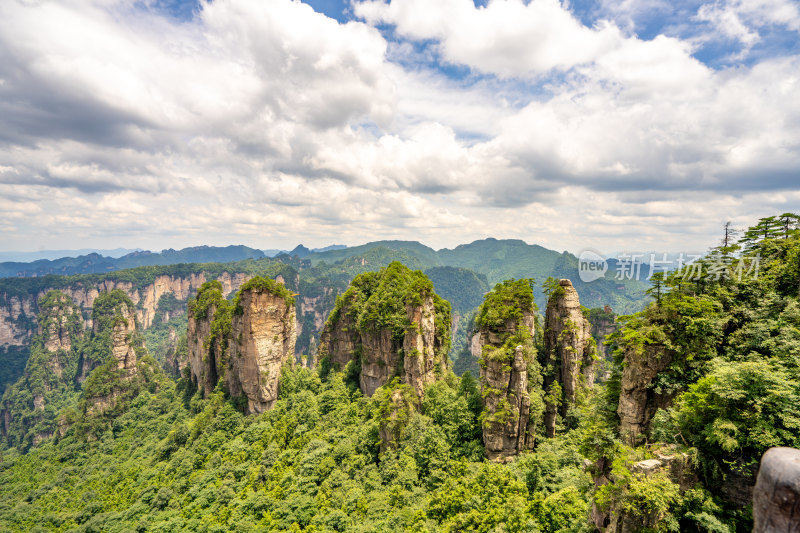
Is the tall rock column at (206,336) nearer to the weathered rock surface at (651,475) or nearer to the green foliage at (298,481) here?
the green foliage at (298,481)

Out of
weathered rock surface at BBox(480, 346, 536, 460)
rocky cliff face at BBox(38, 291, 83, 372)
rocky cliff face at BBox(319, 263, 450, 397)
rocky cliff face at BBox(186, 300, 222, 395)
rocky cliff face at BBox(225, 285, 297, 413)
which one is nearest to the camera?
weathered rock surface at BBox(480, 346, 536, 460)

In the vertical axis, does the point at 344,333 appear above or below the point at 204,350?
above

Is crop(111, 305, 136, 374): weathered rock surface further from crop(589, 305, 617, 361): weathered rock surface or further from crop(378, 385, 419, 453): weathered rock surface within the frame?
crop(589, 305, 617, 361): weathered rock surface

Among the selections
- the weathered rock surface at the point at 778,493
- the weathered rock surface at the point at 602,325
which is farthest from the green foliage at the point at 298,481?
the weathered rock surface at the point at 602,325

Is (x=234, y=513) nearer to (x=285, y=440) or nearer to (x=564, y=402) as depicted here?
(x=285, y=440)

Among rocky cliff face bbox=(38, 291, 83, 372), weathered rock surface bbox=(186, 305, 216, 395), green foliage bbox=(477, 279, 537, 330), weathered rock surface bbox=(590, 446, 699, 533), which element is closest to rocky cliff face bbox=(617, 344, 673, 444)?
weathered rock surface bbox=(590, 446, 699, 533)

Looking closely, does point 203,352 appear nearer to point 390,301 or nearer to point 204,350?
point 204,350

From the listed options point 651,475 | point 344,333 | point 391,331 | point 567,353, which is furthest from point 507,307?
point 344,333
